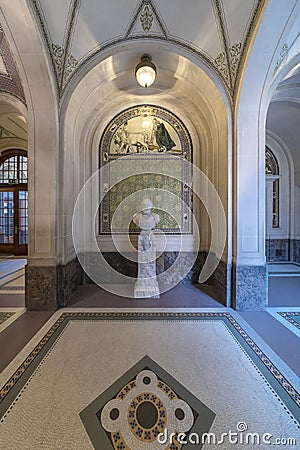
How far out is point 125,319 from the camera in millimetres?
3373

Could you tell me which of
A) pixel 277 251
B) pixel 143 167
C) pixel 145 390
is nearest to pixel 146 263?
pixel 143 167

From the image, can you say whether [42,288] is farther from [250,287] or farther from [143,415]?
[250,287]

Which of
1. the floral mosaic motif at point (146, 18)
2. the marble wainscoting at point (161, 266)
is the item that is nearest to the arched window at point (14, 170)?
the marble wainscoting at point (161, 266)

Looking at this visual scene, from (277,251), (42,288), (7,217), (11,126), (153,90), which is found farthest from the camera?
(7,217)

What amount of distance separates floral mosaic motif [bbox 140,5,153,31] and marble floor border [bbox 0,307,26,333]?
Answer: 462 cm

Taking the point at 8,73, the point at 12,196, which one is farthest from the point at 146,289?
the point at 12,196

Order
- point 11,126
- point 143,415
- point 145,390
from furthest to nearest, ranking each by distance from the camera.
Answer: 1. point 11,126
2. point 145,390
3. point 143,415

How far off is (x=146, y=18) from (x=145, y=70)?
2.10 feet

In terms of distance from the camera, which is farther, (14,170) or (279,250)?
(14,170)

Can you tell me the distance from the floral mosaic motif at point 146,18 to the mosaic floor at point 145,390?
4.28 metres

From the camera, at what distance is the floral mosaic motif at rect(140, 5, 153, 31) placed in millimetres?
3378

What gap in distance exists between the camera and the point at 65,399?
188cm

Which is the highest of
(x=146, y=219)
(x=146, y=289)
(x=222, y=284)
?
(x=146, y=219)

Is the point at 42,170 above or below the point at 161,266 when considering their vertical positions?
above
